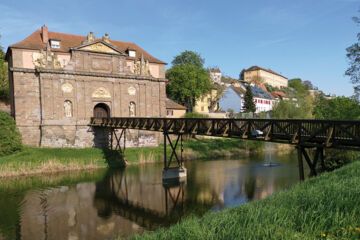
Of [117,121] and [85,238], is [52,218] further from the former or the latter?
[117,121]

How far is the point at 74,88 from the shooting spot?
27.1 meters

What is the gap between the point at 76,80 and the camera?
27188mm

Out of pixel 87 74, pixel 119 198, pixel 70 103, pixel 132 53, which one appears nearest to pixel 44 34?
pixel 87 74

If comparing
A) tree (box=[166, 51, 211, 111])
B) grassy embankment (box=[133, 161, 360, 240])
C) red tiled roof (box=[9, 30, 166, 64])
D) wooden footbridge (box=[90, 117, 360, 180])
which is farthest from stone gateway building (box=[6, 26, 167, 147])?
grassy embankment (box=[133, 161, 360, 240])

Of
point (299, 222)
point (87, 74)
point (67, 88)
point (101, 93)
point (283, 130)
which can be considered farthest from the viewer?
point (101, 93)

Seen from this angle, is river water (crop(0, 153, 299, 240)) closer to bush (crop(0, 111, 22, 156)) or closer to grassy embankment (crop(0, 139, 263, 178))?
grassy embankment (crop(0, 139, 263, 178))

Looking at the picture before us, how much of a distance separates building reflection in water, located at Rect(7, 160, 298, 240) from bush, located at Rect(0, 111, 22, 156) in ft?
24.6

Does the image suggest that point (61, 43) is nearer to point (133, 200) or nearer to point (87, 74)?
point (87, 74)

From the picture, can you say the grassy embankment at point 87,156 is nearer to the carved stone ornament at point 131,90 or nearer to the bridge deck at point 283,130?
the bridge deck at point 283,130

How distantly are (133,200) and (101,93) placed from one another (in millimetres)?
16201

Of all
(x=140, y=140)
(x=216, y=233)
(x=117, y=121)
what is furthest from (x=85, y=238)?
(x=140, y=140)

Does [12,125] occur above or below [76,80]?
below

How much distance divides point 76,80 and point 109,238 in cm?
2045

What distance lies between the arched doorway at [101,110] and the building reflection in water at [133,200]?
9.25m
